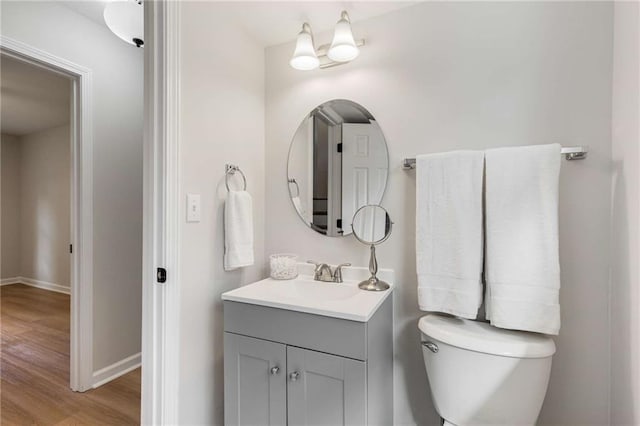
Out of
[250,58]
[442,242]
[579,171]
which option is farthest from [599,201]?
[250,58]

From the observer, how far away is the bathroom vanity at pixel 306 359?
3.51 feet

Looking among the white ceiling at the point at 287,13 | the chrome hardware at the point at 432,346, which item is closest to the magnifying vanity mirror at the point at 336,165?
the white ceiling at the point at 287,13

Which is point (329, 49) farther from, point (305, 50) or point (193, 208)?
point (193, 208)

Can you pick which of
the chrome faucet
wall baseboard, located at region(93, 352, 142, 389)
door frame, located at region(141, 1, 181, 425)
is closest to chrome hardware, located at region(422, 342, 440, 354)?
the chrome faucet

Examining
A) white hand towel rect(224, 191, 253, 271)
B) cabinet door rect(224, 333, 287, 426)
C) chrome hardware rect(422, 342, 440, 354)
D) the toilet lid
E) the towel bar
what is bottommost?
cabinet door rect(224, 333, 287, 426)

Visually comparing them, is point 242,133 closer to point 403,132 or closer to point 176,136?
point 176,136

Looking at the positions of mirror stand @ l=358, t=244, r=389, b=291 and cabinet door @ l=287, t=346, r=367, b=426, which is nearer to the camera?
cabinet door @ l=287, t=346, r=367, b=426

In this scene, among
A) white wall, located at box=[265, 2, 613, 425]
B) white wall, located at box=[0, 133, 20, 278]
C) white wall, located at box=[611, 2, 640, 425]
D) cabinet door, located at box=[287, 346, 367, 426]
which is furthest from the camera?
white wall, located at box=[0, 133, 20, 278]

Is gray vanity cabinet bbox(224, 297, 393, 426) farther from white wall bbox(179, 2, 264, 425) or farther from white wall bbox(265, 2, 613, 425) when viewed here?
white wall bbox(265, 2, 613, 425)

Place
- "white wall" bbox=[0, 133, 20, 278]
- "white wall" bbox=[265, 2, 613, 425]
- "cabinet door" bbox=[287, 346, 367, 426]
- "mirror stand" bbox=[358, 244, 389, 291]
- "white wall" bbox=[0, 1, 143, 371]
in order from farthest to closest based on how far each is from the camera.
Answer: "white wall" bbox=[0, 133, 20, 278] → "white wall" bbox=[0, 1, 143, 371] → "mirror stand" bbox=[358, 244, 389, 291] → "white wall" bbox=[265, 2, 613, 425] → "cabinet door" bbox=[287, 346, 367, 426]

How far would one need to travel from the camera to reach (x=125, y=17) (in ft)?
4.61

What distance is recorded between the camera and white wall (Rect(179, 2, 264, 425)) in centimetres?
127

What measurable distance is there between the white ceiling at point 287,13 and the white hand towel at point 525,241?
38.0 inches

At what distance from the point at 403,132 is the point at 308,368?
1.15m
